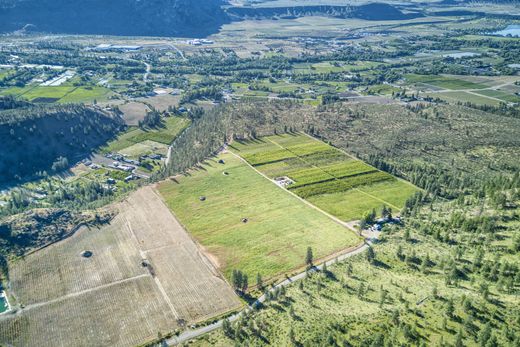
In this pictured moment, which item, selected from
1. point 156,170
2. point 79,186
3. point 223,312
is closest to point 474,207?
point 223,312

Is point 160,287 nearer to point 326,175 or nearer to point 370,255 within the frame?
point 370,255

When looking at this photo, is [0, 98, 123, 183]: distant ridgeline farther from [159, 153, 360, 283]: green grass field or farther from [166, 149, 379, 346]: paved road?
[166, 149, 379, 346]: paved road

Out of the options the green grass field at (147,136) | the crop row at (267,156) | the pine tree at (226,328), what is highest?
the pine tree at (226,328)

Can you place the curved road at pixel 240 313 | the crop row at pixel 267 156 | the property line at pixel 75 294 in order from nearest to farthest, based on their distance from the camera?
the curved road at pixel 240 313
the property line at pixel 75 294
the crop row at pixel 267 156

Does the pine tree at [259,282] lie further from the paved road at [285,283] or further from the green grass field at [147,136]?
the green grass field at [147,136]

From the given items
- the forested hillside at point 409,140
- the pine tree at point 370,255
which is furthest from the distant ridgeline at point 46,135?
the pine tree at point 370,255

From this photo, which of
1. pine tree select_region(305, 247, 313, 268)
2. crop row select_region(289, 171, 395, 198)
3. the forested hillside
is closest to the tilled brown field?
pine tree select_region(305, 247, 313, 268)

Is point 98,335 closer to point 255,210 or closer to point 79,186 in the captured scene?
point 255,210

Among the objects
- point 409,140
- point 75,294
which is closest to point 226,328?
point 75,294

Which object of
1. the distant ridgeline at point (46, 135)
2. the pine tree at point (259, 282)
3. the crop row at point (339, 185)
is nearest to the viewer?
the pine tree at point (259, 282)
